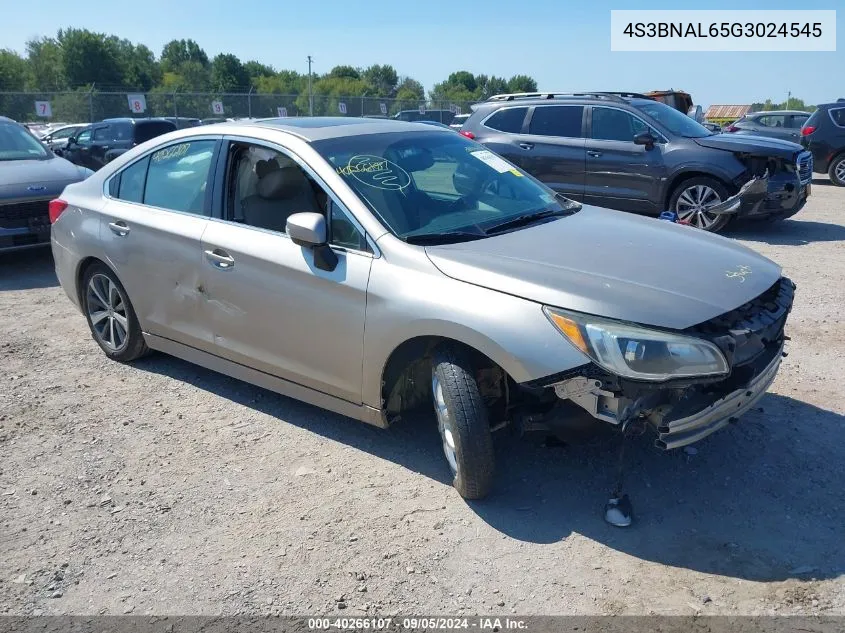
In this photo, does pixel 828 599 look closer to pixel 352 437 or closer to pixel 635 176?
pixel 352 437

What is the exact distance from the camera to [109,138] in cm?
1823

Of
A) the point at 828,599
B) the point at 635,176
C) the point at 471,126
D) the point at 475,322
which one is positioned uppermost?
the point at 471,126

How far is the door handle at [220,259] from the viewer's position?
4.20 meters

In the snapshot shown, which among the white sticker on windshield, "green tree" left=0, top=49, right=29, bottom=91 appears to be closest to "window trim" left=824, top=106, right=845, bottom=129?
the white sticker on windshield

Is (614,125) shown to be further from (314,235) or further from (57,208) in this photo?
(314,235)

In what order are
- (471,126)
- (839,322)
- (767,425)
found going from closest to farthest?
(767,425) → (839,322) → (471,126)

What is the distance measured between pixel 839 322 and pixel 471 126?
7107mm

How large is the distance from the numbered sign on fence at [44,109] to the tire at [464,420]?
101ft

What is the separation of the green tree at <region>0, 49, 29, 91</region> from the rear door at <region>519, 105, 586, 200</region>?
5083 cm

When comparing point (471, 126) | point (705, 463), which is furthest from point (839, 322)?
point (471, 126)

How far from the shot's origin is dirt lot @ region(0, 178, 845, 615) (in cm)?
296

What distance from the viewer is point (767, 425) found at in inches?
166

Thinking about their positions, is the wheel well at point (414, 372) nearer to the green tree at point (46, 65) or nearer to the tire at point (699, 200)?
the tire at point (699, 200)

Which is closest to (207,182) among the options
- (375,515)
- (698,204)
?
(375,515)
